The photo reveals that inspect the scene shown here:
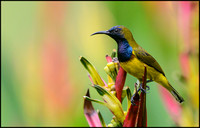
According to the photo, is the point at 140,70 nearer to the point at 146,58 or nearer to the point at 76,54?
the point at 146,58

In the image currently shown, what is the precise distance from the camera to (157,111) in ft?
3.77

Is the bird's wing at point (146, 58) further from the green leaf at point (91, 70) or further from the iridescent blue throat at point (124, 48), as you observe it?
the green leaf at point (91, 70)

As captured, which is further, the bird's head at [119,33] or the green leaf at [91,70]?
the bird's head at [119,33]

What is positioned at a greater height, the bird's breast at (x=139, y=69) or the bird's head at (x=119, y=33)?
the bird's head at (x=119, y=33)

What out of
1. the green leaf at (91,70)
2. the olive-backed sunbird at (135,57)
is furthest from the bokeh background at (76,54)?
the green leaf at (91,70)

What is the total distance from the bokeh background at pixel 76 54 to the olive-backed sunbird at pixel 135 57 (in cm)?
4

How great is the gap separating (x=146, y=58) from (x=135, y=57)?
0.02 metres

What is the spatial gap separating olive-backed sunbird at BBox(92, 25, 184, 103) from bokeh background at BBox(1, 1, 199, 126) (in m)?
0.04

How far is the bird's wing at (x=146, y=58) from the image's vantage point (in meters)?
0.63

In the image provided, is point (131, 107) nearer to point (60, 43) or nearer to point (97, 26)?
point (60, 43)

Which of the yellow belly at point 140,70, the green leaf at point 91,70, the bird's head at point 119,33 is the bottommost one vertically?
the yellow belly at point 140,70

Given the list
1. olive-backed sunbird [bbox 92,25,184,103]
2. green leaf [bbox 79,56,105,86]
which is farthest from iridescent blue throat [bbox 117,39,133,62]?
green leaf [bbox 79,56,105,86]

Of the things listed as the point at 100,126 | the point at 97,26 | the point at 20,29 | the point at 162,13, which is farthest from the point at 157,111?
the point at 20,29

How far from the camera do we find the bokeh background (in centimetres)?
66
